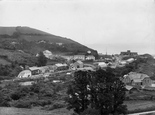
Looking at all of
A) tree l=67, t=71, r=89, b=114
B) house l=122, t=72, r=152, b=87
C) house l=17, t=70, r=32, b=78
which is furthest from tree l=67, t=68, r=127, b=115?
house l=17, t=70, r=32, b=78

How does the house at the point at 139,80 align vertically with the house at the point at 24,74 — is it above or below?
below

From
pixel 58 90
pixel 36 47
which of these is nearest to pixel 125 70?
pixel 58 90

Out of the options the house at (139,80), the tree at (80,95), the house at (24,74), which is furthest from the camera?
the house at (24,74)

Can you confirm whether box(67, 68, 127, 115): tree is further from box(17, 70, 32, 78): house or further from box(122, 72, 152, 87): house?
box(17, 70, 32, 78): house

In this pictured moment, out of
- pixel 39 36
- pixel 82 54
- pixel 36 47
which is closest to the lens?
pixel 82 54

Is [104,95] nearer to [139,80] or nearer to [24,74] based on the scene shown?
[139,80]

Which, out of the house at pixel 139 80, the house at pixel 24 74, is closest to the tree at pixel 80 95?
the house at pixel 139 80

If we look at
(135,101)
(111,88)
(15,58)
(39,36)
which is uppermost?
(39,36)

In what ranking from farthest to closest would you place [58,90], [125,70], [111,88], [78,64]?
[78,64] → [125,70] → [58,90] → [111,88]

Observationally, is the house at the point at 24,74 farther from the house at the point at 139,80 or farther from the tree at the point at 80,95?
the tree at the point at 80,95

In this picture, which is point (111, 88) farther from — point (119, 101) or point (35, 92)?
point (35, 92)

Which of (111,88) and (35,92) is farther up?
(111,88)
